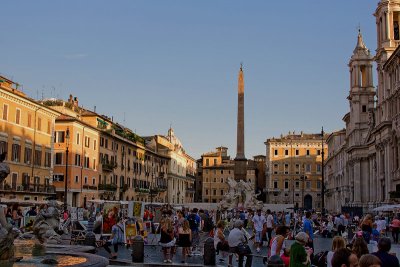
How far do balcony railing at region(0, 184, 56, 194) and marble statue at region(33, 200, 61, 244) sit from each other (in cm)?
2495

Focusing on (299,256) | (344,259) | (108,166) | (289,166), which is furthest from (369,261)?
(289,166)

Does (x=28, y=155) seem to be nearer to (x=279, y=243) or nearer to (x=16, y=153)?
(x=16, y=153)

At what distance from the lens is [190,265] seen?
53.7 ft

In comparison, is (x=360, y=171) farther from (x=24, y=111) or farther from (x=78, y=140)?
(x=24, y=111)

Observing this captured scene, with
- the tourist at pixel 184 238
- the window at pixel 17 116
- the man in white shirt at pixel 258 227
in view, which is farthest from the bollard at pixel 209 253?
the window at pixel 17 116

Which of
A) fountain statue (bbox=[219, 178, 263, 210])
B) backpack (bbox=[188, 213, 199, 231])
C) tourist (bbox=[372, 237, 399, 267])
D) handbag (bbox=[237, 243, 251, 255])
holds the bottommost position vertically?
handbag (bbox=[237, 243, 251, 255])

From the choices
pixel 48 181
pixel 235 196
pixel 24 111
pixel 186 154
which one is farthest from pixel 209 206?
pixel 186 154

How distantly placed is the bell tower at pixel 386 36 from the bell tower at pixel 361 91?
41.8 ft

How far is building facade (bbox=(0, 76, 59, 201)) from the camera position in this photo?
40.9 meters

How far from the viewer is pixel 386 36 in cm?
5775

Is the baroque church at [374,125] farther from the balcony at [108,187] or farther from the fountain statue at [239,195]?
the balcony at [108,187]

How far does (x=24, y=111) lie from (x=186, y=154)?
2709 inches

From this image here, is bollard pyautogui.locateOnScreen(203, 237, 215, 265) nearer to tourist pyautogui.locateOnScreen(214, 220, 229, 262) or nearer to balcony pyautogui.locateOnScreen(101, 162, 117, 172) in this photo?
tourist pyautogui.locateOnScreen(214, 220, 229, 262)

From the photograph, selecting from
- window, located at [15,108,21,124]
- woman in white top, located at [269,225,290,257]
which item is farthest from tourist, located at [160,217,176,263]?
window, located at [15,108,21,124]
